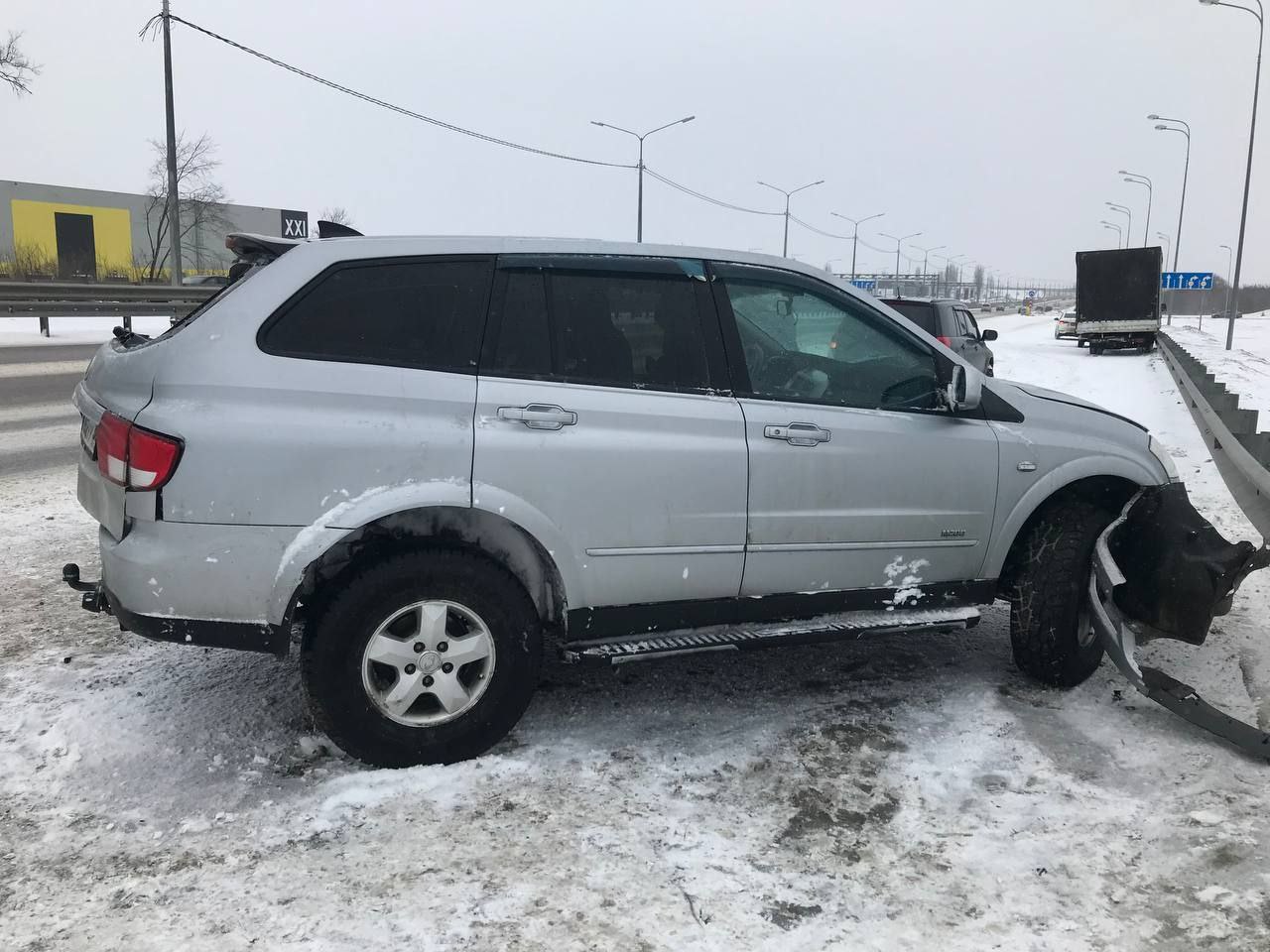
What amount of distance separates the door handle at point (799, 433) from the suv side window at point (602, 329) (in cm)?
33

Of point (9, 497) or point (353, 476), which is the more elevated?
point (353, 476)

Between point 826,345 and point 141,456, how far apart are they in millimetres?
2607

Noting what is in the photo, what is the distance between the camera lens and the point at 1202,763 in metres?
3.69

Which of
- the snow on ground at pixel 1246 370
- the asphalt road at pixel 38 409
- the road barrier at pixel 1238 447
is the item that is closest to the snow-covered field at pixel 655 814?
the road barrier at pixel 1238 447

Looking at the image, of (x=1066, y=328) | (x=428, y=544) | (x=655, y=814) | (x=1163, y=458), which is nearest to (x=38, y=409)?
(x=428, y=544)

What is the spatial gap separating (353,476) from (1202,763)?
325cm

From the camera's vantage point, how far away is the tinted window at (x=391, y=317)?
3418 millimetres

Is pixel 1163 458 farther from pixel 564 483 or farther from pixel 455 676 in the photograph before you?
pixel 455 676

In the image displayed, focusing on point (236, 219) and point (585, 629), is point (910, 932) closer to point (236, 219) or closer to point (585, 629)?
point (585, 629)

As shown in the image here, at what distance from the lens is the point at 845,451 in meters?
3.91

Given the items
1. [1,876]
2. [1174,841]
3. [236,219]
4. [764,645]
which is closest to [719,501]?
[764,645]

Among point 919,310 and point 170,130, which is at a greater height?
point 170,130

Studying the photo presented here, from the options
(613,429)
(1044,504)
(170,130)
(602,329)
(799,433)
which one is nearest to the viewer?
(613,429)

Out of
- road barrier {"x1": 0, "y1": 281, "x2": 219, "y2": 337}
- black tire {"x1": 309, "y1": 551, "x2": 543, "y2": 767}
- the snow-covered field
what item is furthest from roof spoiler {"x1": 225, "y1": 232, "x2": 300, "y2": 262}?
road barrier {"x1": 0, "y1": 281, "x2": 219, "y2": 337}
